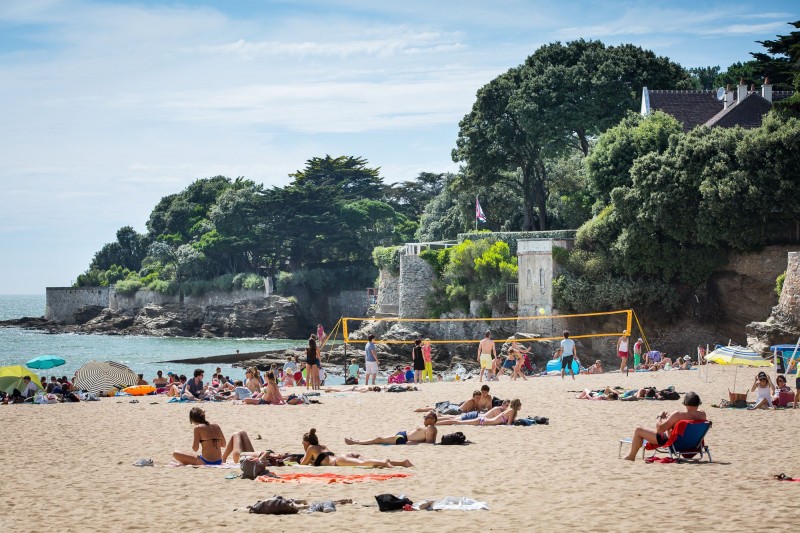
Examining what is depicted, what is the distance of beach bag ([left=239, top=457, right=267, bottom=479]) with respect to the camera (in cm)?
1094

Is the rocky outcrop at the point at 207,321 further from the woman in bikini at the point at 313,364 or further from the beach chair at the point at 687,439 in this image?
the beach chair at the point at 687,439

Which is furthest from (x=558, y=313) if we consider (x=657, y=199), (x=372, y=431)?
(x=372, y=431)

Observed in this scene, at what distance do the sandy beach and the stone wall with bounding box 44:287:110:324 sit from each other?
7751 cm

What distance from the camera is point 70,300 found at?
95.9 m

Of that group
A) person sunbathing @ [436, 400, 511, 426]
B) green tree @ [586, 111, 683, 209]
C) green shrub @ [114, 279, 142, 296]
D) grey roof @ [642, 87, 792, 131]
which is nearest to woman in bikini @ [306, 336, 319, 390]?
person sunbathing @ [436, 400, 511, 426]

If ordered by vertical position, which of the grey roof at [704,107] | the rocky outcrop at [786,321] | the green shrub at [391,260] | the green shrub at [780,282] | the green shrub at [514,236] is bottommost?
the rocky outcrop at [786,321]

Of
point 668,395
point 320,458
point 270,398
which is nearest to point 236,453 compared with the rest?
point 320,458

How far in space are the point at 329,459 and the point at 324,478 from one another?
3.28 feet

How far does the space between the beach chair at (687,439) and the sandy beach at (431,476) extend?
32 centimetres

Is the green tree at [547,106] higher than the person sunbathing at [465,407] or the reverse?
higher

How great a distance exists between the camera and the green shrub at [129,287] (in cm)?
8636

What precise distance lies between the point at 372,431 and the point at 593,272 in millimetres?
25232

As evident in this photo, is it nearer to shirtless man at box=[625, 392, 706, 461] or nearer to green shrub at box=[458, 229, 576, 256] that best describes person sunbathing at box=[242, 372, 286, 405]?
shirtless man at box=[625, 392, 706, 461]

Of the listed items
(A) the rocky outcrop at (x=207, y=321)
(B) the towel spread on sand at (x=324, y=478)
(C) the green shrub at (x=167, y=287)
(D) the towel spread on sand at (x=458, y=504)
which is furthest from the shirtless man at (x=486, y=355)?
(C) the green shrub at (x=167, y=287)
